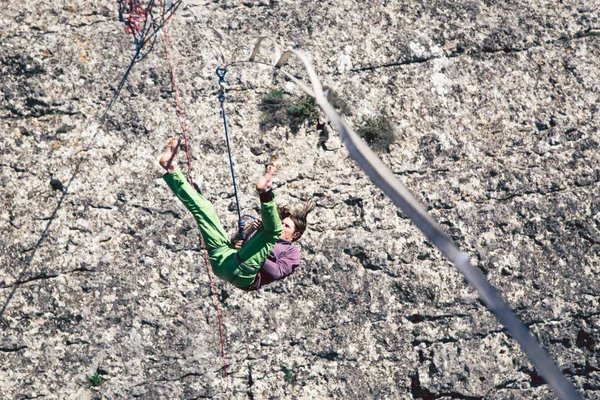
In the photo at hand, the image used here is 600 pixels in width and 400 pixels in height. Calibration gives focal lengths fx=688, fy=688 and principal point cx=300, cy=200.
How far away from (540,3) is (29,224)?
459cm

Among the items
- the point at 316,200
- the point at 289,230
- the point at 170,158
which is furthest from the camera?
the point at 316,200

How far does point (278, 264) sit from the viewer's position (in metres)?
4.73

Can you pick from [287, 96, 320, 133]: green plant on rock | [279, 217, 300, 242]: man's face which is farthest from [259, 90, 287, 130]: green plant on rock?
[279, 217, 300, 242]: man's face

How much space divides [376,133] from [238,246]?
1.60 metres

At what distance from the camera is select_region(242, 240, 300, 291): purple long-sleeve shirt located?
4672mm

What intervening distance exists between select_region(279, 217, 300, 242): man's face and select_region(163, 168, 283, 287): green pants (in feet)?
1.39

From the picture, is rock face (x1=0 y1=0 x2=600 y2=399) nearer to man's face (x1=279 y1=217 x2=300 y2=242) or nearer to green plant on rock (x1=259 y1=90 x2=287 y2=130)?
green plant on rock (x1=259 y1=90 x2=287 y2=130)

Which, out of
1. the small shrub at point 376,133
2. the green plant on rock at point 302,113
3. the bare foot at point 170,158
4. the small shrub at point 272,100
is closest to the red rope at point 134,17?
the small shrub at point 272,100

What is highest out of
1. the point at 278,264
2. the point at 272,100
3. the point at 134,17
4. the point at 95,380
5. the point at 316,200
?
the point at 272,100

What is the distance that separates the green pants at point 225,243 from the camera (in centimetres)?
438

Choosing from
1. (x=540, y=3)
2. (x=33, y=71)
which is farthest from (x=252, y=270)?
(x=540, y=3)

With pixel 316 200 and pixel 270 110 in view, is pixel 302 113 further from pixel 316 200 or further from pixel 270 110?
pixel 316 200

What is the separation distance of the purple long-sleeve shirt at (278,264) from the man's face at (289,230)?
0.04 meters

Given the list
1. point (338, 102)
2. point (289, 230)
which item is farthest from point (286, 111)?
point (289, 230)
